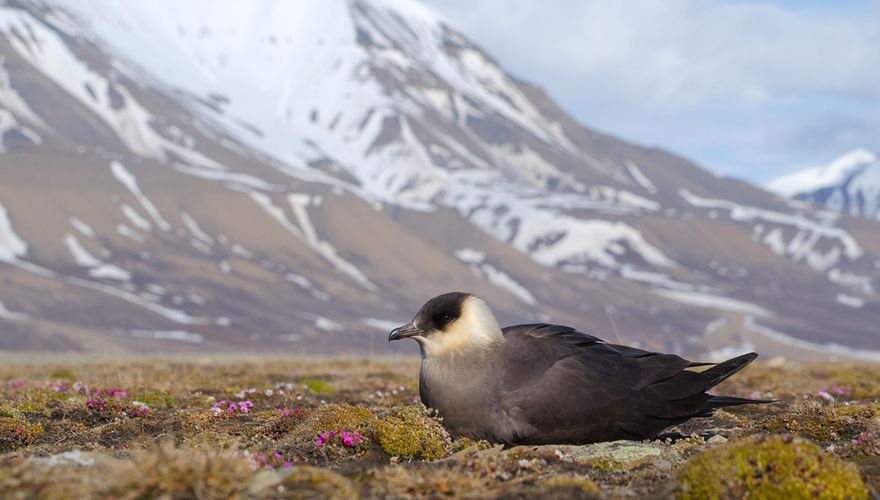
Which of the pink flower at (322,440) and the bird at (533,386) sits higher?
the bird at (533,386)

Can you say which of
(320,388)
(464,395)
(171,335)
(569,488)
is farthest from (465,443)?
(171,335)

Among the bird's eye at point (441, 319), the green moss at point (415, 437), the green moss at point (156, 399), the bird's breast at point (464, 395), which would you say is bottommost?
the green moss at point (156, 399)

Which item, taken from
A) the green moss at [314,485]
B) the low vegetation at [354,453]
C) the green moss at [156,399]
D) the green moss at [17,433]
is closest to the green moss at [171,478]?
the low vegetation at [354,453]

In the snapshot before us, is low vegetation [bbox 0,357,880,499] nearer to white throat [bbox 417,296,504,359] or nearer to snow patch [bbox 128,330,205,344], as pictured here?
white throat [bbox 417,296,504,359]

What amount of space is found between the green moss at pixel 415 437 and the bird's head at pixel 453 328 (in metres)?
0.79

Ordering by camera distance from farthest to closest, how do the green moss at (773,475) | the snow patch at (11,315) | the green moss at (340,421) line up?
the snow patch at (11,315)
the green moss at (340,421)
the green moss at (773,475)

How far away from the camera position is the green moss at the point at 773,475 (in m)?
7.07

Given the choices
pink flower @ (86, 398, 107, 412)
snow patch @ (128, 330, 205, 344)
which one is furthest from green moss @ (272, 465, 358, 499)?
snow patch @ (128, 330, 205, 344)

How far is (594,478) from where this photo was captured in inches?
326

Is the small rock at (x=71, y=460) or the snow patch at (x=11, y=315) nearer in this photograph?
the small rock at (x=71, y=460)

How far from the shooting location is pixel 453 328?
32.1ft

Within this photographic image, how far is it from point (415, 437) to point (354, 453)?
0.77m

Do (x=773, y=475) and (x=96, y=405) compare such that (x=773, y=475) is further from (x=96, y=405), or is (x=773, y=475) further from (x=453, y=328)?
(x=96, y=405)

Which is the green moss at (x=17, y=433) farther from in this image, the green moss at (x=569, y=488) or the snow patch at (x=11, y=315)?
Result: the snow patch at (x=11, y=315)
